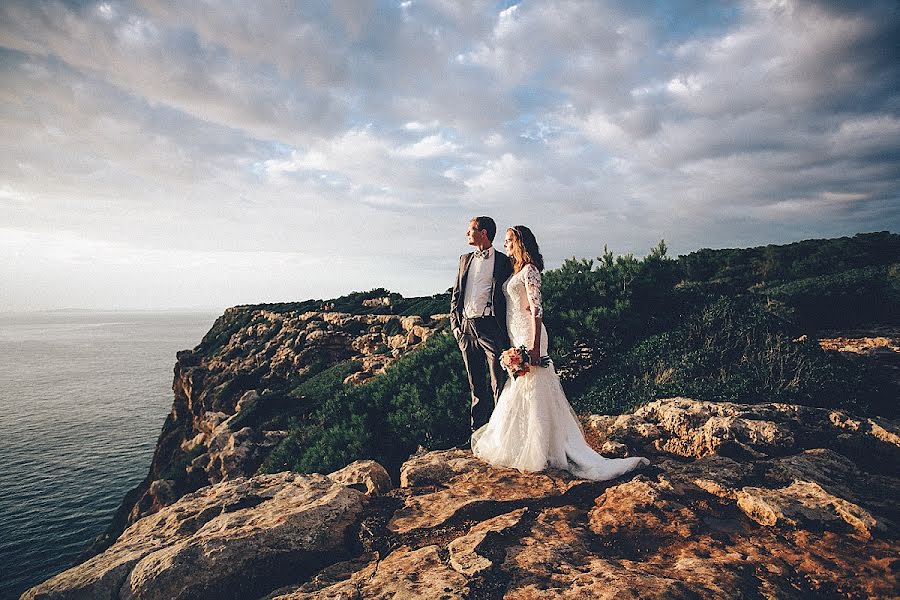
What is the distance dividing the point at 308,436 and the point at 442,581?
669cm

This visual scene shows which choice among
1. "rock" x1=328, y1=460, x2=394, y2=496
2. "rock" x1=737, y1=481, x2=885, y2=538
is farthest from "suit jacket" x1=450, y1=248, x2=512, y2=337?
"rock" x1=737, y1=481, x2=885, y2=538

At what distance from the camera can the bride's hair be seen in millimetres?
5266

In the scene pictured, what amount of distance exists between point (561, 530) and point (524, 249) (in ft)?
10.0

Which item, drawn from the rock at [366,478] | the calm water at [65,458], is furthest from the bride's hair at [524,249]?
the calm water at [65,458]

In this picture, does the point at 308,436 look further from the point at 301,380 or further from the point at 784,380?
the point at 301,380

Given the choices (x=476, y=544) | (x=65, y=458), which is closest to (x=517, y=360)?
(x=476, y=544)

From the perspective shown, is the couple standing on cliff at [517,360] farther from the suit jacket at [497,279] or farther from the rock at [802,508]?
the rock at [802,508]

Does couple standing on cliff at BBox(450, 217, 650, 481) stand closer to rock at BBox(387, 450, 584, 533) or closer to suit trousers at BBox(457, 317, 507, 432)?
suit trousers at BBox(457, 317, 507, 432)

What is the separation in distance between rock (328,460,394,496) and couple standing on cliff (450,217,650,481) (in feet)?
4.01

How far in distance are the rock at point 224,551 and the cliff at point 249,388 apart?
6.59 metres

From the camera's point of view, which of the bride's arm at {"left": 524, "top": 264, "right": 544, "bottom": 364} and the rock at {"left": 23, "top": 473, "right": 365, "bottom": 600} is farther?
the bride's arm at {"left": 524, "top": 264, "right": 544, "bottom": 364}

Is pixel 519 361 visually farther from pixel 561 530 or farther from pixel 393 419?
pixel 393 419

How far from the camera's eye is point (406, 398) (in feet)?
27.2

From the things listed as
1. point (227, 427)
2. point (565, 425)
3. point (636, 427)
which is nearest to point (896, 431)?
point (636, 427)
